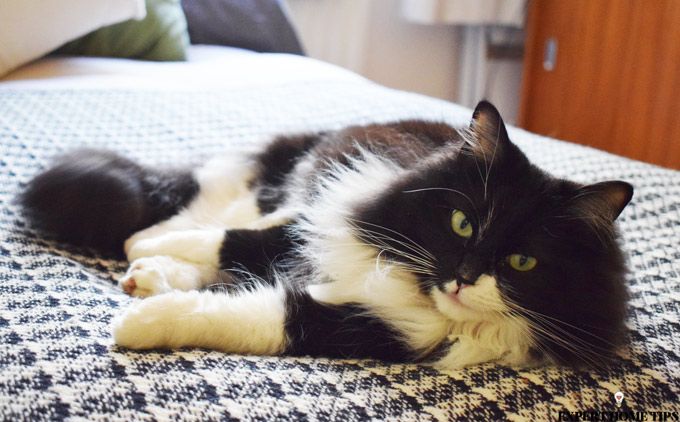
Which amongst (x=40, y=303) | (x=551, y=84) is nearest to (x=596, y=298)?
(x=40, y=303)

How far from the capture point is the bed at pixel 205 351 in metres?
0.81

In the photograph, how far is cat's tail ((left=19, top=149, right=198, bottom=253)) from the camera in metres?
1.26

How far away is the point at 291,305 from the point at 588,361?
0.46m

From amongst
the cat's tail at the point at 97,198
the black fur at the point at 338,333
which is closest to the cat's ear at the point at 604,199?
the black fur at the point at 338,333

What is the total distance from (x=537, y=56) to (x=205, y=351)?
8.46 feet

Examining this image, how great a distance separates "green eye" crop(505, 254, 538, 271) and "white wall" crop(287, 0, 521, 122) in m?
2.55

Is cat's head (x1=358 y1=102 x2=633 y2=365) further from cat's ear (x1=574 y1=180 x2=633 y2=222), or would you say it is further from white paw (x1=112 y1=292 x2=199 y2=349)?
white paw (x1=112 y1=292 x2=199 y2=349)

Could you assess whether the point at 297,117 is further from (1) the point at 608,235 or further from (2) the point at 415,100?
(1) the point at 608,235

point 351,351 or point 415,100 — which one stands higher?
point 415,100

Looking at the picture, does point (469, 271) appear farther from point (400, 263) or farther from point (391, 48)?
point (391, 48)

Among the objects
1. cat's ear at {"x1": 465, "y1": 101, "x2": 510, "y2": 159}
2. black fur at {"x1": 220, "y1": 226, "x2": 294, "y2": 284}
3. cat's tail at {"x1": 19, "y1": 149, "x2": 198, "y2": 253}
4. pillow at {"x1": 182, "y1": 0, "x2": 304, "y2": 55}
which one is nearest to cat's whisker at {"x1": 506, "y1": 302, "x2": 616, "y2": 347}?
cat's ear at {"x1": 465, "y1": 101, "x2": 510, "y2": 159}

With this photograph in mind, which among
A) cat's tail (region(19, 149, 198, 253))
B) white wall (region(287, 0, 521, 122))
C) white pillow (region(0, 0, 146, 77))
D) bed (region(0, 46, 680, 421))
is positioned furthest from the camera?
white wall (region(287, 0, 521, 122))

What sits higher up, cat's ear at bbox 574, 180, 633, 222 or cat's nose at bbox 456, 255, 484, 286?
cat's ear at bbox 574, 180, 633, 222

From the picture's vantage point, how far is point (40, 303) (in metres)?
0.99
